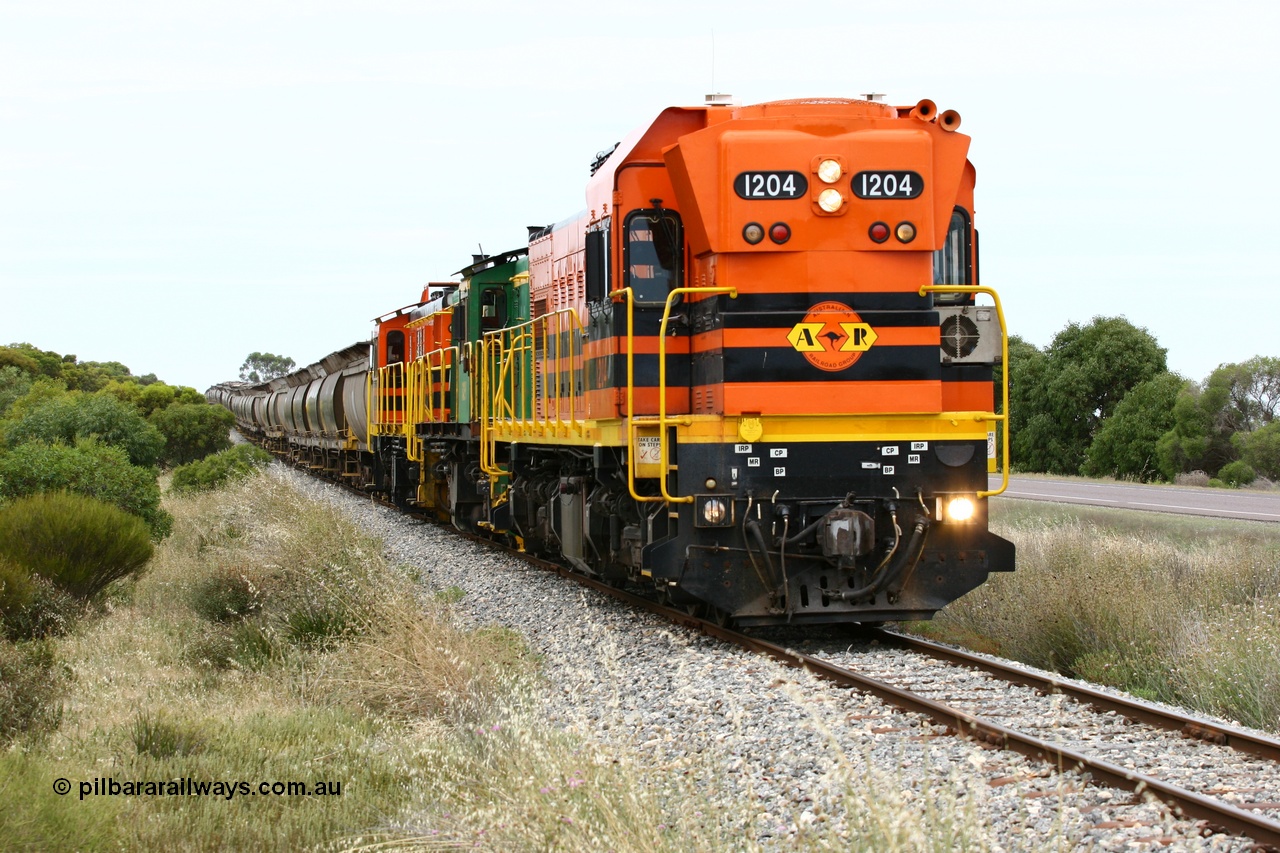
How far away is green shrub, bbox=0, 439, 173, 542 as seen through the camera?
57.5 feet

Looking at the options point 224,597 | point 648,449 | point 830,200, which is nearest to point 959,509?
point 648,449

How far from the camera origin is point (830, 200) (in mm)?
8781

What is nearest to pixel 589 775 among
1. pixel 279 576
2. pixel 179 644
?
pixel 179 644

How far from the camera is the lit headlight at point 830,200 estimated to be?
8.77 meters

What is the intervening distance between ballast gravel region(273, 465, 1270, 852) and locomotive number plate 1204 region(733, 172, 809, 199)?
3.10 m

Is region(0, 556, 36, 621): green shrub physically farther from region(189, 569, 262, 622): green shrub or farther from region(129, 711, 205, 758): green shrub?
region(129, 711, 205, 758): green shrub

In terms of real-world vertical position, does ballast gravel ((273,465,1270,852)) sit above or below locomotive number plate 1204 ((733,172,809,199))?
below

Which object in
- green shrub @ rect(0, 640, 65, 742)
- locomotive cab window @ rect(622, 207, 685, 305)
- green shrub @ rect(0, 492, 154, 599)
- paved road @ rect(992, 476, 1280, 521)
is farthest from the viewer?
paved road @ rect(992, 476, 1280, 521)

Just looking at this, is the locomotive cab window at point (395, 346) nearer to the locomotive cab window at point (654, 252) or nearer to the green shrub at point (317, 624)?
the green shrub at point (317, 624)

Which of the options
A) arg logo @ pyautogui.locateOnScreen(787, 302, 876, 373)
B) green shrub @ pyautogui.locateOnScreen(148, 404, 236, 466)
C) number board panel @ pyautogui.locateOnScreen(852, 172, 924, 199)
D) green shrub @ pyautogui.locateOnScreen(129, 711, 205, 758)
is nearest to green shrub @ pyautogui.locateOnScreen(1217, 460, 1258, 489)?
green shrub @ pyautogui.locateOnScreen(148, 404, 236, 466)

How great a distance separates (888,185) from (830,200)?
1.44 ft

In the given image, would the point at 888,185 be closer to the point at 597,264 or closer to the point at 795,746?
the point at 597,264

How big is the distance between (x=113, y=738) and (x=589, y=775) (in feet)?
10.2

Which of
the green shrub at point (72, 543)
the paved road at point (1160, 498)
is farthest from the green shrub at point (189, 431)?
the green shrub at point (72, 543)
